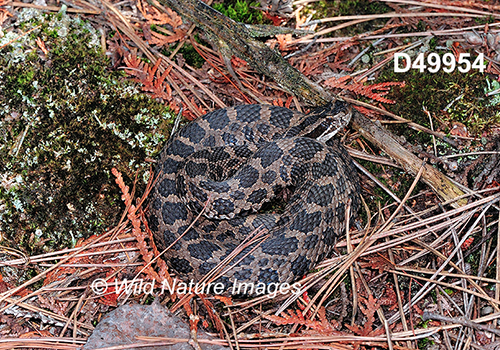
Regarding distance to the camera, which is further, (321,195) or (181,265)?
(321,195)

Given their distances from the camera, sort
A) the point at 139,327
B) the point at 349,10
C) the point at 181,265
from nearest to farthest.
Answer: the point at 139,327 < the point at 181,265 < the point at 349,10

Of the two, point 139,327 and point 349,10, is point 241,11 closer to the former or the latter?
point 349,10

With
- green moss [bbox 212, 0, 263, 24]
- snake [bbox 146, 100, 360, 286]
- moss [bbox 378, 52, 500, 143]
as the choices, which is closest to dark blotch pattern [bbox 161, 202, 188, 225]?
snake [bbox 146, 100, 360, 286]

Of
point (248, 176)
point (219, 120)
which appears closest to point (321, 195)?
point (248, 176)

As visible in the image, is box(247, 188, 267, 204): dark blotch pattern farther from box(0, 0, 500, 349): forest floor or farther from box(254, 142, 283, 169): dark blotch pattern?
box(0, 0, 500, 349): forest floor

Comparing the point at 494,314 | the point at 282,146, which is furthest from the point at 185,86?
the point at 494,314

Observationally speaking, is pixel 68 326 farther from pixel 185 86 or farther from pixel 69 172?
pixel 185 86

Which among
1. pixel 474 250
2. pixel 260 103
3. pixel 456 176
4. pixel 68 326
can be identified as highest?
pixel 260 103
